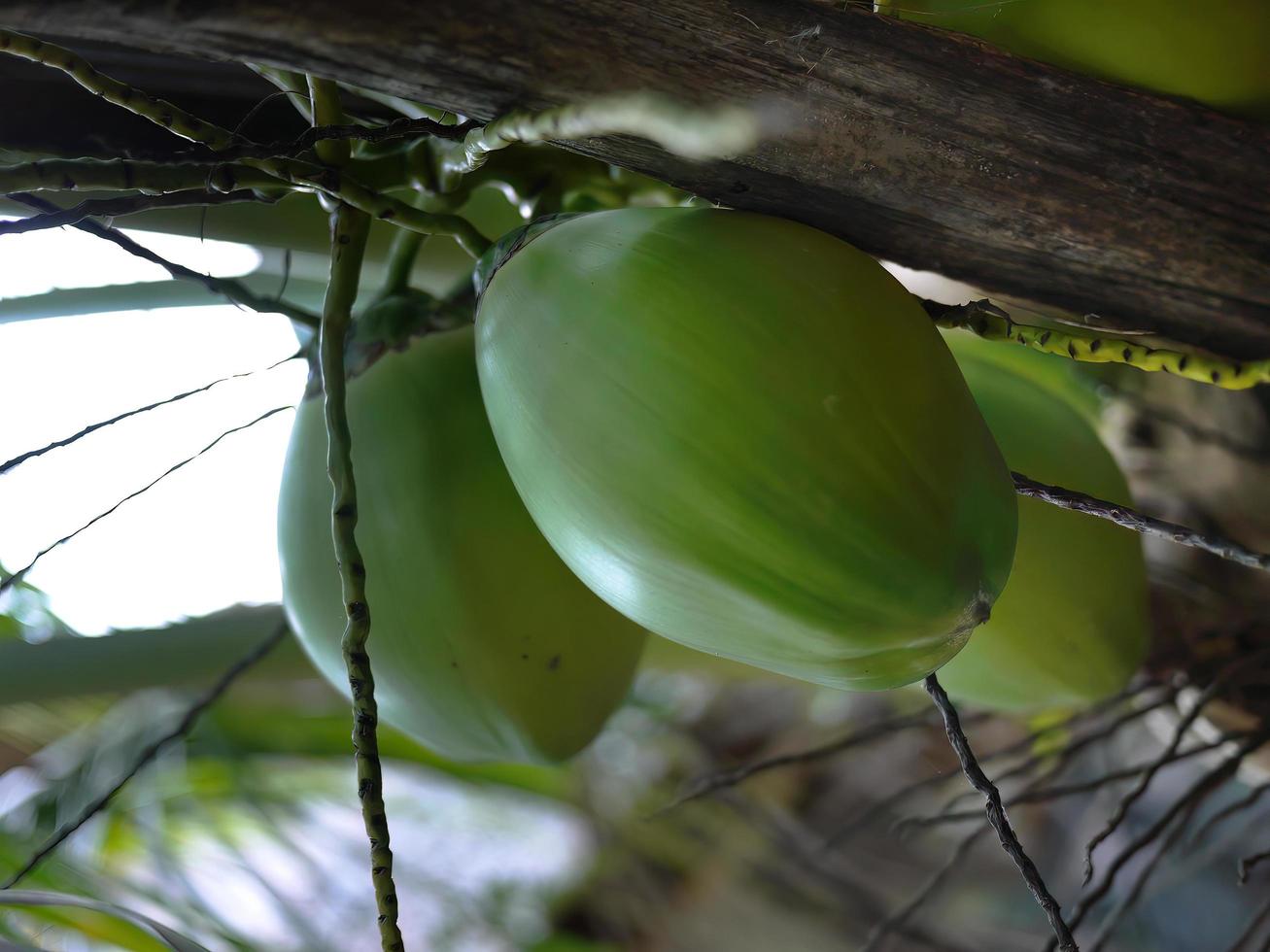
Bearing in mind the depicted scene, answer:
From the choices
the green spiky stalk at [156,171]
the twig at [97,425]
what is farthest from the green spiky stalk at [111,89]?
the twig at [97,425]

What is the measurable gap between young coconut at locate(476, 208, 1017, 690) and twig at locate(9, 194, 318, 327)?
14 cm

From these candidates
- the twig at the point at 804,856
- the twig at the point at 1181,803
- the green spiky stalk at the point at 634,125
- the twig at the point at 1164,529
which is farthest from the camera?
A: the twig at the point at 804,856

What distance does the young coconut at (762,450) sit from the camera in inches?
11.7

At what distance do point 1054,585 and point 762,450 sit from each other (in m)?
0.25

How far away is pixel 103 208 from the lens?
331 mm

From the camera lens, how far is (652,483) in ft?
1.00

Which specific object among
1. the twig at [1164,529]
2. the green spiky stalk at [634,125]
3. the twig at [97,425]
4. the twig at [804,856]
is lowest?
the twig at [804,856]

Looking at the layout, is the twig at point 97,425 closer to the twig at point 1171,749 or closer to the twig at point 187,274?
the twig at point 187,274

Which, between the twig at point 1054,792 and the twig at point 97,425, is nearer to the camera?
the twig at point 97,425

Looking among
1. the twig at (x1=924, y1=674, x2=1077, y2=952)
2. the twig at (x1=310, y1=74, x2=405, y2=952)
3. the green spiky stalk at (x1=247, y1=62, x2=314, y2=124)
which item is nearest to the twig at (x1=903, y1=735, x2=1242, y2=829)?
the twig at (x1=924, y1=674, x2=1077, y2=952)

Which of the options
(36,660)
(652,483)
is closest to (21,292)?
(36,660)

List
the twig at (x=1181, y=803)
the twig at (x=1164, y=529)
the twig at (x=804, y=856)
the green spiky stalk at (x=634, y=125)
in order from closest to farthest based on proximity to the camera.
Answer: the green spiky stalk at (x=634, y=125)
the twig at (x=1164, y=529)
the twig at (x=1181, y=803)
the twig at (x=804, y=856)

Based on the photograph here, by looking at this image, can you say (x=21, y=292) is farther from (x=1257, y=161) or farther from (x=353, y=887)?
(x=353, y=887)

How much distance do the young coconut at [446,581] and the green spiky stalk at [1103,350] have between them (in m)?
0.19
